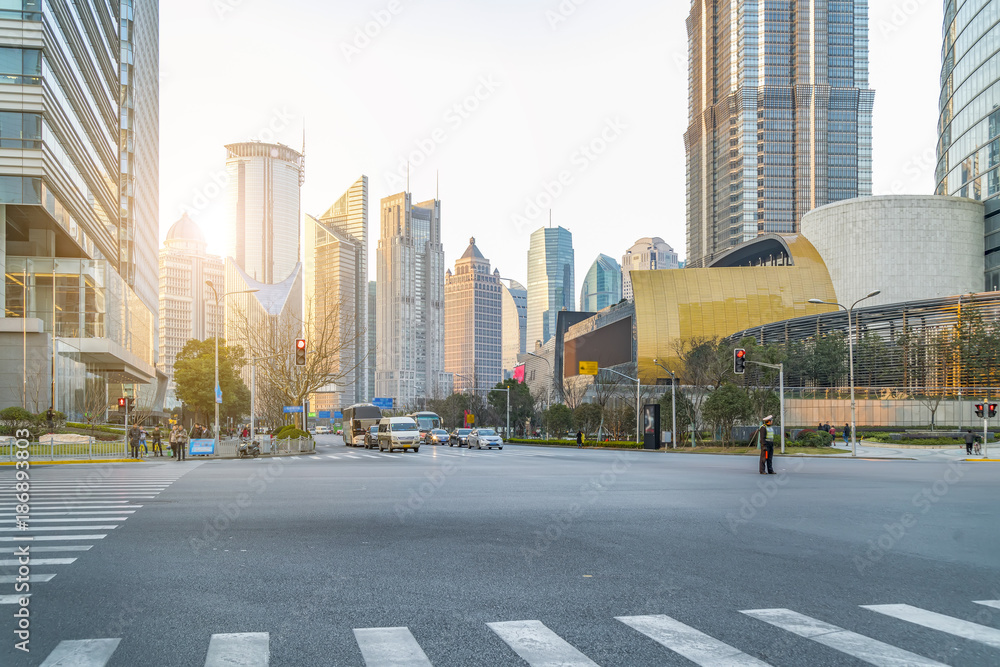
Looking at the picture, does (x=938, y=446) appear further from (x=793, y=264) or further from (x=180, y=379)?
(x=180, y=379)

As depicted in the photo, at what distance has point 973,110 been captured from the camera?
86.1 m

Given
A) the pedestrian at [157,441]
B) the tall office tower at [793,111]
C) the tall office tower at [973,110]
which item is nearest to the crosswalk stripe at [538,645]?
the pedestrian at [157,441]

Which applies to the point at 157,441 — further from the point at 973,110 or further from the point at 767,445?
the point at 973,110

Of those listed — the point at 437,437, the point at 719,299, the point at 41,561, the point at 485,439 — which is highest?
the point at 719,299

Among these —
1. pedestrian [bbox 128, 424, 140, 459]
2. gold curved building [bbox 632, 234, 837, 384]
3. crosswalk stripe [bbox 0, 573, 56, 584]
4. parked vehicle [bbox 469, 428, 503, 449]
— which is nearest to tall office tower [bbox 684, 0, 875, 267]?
gold curved building [bbox 632, 234, 837, 384]

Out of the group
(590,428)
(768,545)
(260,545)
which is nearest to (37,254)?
(590,428)

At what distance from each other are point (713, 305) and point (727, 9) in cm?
8876

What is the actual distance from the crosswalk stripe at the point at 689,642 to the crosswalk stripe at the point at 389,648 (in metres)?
1.73

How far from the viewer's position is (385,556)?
9344 millimetres

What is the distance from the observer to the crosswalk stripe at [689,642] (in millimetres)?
5238

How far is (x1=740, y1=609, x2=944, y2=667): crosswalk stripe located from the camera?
5.25m

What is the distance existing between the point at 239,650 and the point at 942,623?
5421 mm

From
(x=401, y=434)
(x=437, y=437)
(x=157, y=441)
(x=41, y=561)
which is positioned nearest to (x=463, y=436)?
(x=437, y=437)

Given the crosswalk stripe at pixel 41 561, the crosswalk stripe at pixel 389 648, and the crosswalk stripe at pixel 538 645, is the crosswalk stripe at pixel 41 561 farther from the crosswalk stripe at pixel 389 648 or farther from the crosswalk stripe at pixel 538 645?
the crosswalk stripe at pixel 538 645
